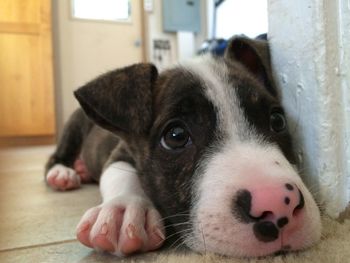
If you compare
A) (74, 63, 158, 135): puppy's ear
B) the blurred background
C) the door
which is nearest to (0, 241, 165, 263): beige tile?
(74, 63, 158, 135): puppy's ear

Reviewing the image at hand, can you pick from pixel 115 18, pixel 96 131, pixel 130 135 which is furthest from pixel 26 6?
pixel 130 135

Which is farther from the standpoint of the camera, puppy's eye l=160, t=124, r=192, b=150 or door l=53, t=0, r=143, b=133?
door l=53, t=0, r=143, b=133

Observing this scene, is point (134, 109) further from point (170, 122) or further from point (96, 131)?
point (96, 131)

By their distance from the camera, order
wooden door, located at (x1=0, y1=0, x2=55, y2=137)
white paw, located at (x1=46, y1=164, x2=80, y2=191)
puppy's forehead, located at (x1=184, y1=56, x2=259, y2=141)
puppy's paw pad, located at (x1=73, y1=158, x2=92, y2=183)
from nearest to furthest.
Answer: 1. puppy's forehead, located at (x1=184, y1=56, x2=259, y2=141)
2. white paw, located at (x1=46, y1=164, x2=80, y2=191)
3. puppy's paw pad, located at (x1=73, y1=158, x2=92, y2=183)
4. wooden door, located at (x1=0, y1=0, x2=55, y2=137)

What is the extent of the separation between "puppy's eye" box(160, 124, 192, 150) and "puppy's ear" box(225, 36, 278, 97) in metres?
0.58

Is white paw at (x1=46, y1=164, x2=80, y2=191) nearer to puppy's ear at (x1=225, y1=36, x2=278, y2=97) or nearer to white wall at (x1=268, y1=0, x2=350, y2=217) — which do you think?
puppy's ear at (x1=225, y1=36, x2=278, y2=97)

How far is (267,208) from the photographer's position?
1.01 meters

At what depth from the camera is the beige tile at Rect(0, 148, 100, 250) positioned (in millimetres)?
1491

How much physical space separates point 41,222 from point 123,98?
2.12 feet

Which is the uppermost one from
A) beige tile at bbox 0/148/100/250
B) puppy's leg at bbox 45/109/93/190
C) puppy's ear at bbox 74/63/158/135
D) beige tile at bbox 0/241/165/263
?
puppy's ear at bbox 74/63/158/135

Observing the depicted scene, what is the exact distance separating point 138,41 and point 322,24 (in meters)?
7.26

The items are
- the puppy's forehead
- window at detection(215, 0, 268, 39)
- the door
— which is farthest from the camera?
the door

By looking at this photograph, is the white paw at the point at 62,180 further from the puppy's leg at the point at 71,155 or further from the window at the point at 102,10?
the window at the point at 102,10

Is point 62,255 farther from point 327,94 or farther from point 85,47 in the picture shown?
point 85,47
